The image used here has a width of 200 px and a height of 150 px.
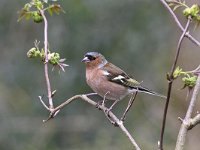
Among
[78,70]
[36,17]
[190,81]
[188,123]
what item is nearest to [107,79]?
[36,17]

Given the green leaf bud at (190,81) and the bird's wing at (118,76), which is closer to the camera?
the green leaf bud at (190,81)

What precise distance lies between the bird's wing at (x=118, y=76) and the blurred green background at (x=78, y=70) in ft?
10.0

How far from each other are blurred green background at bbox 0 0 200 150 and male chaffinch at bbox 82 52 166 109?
9.99 feet

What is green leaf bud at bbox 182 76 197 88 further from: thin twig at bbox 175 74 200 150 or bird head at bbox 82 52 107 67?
bird head at bbox 82 52 107 67

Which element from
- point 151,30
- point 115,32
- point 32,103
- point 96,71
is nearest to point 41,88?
point 32,103

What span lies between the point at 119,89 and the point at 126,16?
4.00 meters

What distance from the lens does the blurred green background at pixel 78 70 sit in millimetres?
8086

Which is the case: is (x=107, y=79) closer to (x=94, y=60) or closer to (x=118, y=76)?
(x=118, y=76)

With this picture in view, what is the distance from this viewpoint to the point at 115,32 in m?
8.37

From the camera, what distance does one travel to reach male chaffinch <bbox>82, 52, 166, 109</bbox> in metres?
4.59

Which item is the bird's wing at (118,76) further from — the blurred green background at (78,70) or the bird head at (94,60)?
the blurred green background at (78,70)

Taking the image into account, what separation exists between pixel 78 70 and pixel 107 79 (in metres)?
3.42

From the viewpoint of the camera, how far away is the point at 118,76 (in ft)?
15.5

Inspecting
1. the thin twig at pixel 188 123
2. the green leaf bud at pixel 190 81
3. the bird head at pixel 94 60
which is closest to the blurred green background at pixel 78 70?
the bird head at pixel 94 60
